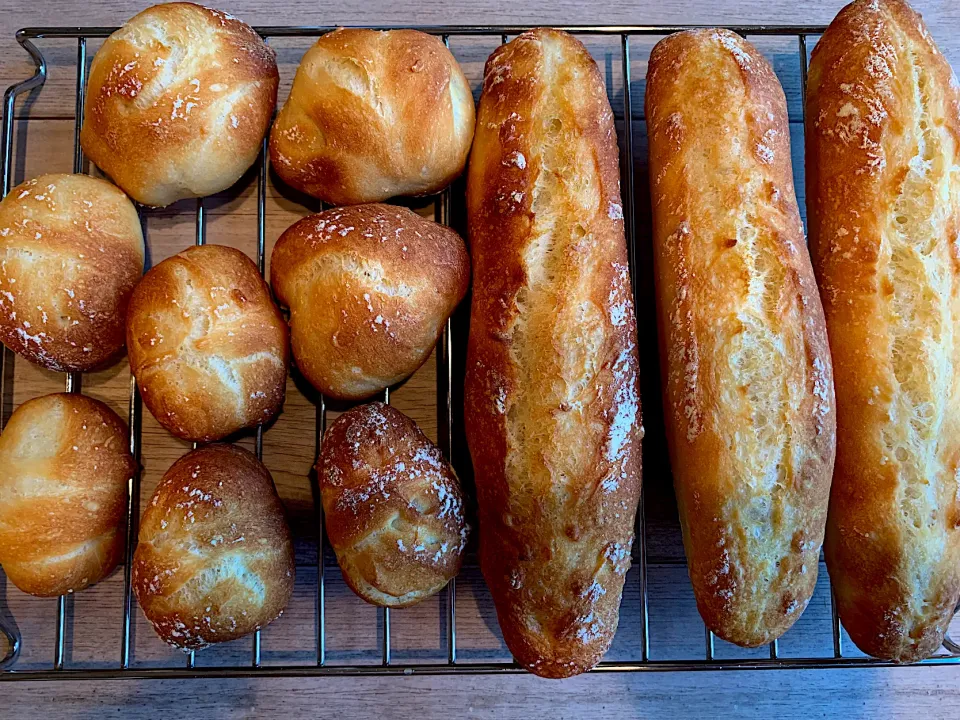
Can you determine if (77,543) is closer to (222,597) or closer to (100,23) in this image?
(222,597)

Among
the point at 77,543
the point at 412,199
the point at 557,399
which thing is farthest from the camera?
the point at 412,199

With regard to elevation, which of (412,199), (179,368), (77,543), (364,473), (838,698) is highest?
(412,199)

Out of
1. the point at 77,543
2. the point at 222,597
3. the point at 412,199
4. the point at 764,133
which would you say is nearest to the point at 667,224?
the point at 764,133

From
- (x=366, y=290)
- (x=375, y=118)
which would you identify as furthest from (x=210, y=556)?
(x=375, y=118)

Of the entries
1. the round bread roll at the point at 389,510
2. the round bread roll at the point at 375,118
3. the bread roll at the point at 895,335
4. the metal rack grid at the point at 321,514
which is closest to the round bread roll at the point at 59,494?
the metal rack grid at the point at 321,514

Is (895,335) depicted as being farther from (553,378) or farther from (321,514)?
(321,514)

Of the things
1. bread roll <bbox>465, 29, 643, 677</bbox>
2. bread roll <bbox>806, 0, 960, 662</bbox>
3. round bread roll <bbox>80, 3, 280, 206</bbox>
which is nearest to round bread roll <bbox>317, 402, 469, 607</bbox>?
bread roll <bbox>465, 29, 643, 677</bbox>

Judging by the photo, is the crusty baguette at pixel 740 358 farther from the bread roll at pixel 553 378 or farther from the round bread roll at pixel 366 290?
the round bread roll at pixel 366 290
